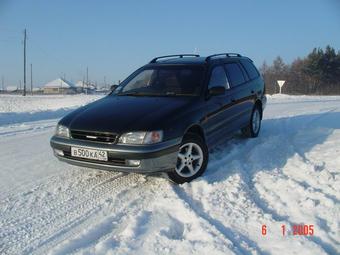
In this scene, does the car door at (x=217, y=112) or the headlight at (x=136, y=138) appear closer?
the headlight at (x=136, y=138)

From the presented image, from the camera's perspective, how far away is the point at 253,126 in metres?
7.88

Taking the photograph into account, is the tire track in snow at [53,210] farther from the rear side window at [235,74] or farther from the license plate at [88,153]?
the rear side window at [235,74]

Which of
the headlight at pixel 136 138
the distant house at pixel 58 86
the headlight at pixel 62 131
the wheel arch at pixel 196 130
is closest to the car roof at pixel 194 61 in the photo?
the wheel arch at pixel 196 130

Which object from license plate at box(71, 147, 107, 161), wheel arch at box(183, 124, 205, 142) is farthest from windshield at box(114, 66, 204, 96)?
license plate at box(71, 147, 107, 161)

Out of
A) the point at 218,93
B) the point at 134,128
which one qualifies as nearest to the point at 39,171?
the point at 134,128

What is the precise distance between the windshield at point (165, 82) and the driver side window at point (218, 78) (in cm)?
20

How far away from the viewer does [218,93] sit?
18.8 ft

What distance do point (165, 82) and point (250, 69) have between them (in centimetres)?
280

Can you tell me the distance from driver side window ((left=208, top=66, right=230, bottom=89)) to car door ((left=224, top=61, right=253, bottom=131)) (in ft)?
0.54

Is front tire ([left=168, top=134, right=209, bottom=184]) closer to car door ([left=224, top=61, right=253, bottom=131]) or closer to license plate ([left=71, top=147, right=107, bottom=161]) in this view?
license plate ([left=71, top=147, right=107, bottom=161])

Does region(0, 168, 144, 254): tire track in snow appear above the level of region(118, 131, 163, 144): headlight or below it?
below

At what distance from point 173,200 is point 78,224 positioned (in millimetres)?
1077

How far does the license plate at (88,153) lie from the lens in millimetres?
4629
